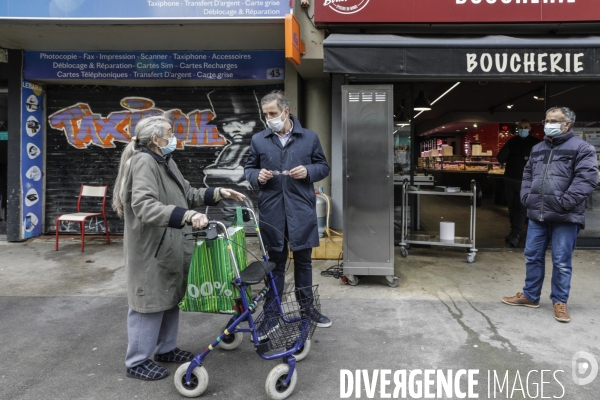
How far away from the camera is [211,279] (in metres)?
2.90

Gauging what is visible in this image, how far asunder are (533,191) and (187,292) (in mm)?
3249

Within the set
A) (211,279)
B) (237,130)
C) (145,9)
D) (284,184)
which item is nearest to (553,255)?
(284,184)

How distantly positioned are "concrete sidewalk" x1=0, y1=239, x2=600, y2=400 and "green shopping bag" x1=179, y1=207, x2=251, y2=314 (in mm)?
575

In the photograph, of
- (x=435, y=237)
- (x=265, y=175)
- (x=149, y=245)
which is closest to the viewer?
(x=149, y=245)

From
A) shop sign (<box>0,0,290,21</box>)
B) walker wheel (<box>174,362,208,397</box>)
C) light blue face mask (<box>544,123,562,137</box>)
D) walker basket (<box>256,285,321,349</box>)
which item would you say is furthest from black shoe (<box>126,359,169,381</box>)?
shop sign (<box>0,0,290,21</box>)

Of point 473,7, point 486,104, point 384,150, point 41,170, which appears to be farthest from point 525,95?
point 41,170

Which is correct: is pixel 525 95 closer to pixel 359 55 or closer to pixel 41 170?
pixel 359 55

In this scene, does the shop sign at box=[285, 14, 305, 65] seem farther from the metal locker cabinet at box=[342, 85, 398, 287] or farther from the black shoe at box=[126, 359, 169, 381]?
the black shoe at box=[126, 359, 169, 381]

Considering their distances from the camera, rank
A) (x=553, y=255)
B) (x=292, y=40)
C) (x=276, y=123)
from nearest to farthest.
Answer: (x=276, y=123) < (x=553, y=255) < (x=292, y=40)

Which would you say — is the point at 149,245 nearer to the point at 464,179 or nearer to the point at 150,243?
the point at 150,243

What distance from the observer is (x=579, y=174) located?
4.00 m

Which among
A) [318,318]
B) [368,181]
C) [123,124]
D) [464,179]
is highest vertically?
[123,124]

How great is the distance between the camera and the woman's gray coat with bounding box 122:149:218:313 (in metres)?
2.88

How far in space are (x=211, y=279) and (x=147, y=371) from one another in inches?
32.7
